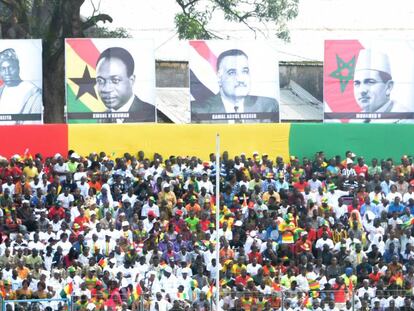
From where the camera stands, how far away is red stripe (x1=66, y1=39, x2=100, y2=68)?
37938 mm

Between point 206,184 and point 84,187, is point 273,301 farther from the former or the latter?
point 84,187

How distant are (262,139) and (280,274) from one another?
711 centimetres

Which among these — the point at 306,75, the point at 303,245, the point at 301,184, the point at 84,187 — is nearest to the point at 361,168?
the point at 301,184

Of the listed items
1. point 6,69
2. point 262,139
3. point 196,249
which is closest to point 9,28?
point 6,69

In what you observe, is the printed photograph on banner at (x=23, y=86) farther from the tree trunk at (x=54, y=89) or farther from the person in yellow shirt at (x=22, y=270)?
the person in yellow shirt at (x=22, y=270)

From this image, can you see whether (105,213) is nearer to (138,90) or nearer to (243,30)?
(138,90)

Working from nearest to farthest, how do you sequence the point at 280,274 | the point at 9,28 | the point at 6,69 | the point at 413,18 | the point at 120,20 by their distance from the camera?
the point at 280,274, the point at 6,69, the point at 9,28, the point at 120,20, the point at 413,18

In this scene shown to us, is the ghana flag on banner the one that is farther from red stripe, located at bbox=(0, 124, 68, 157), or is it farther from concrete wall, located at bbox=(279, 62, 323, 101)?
concrete wall, located at bbox=(279, 62, 323, 101)

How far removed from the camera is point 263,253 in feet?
109

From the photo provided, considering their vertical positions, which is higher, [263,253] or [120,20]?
[120,20]

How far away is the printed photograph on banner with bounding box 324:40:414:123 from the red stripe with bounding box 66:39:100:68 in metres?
5.87

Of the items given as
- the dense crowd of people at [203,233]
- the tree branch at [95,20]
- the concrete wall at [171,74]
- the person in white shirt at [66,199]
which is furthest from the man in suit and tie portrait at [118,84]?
the concrete wall at [171,74]

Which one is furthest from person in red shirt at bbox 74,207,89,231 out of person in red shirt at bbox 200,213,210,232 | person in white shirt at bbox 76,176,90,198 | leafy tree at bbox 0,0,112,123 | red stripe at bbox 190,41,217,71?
leafy tree at bbox 0,0,112,123

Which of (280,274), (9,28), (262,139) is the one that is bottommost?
(280,274)
